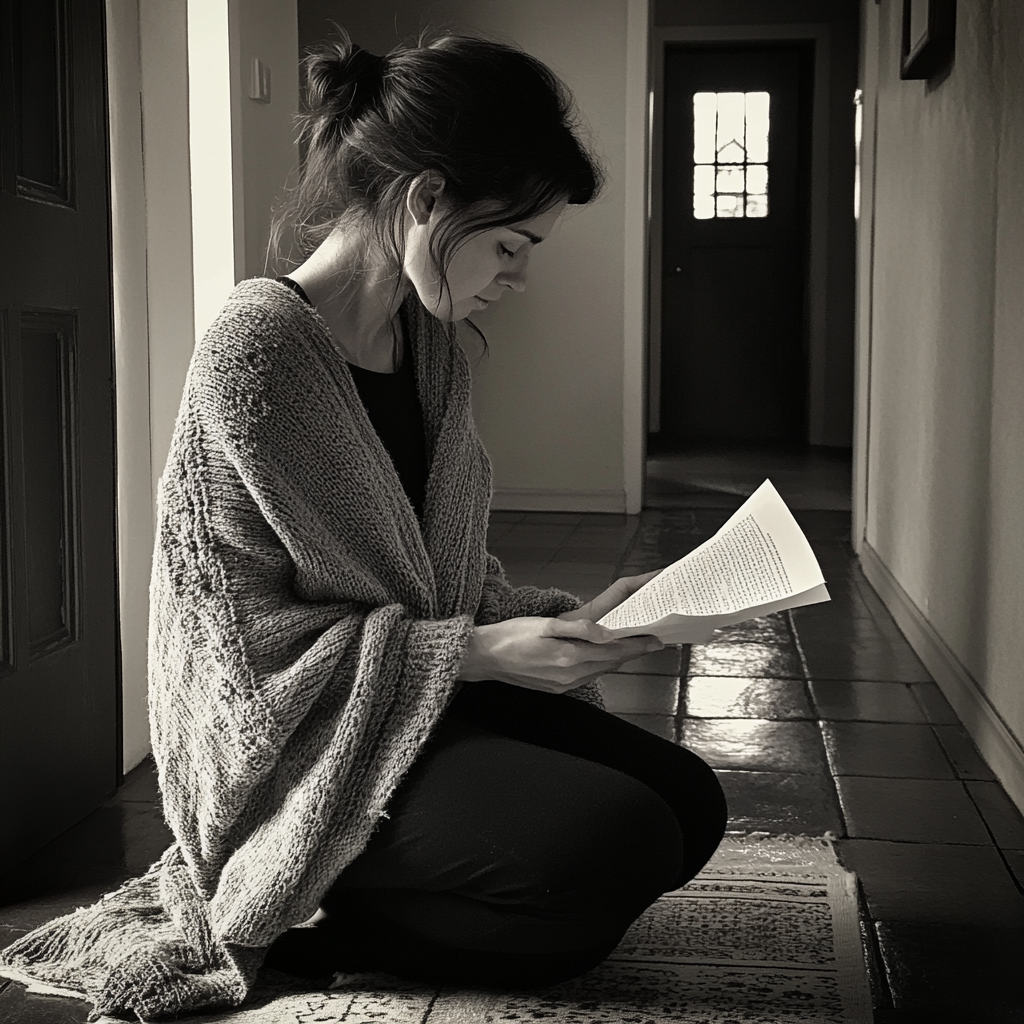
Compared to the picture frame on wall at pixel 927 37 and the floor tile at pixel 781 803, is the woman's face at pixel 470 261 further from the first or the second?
the picture frame on wall at pixel 927 37

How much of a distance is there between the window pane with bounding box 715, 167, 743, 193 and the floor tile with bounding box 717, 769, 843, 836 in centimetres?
624

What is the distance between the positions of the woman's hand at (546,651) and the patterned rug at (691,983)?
34 cm

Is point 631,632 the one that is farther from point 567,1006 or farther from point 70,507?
point 70,507

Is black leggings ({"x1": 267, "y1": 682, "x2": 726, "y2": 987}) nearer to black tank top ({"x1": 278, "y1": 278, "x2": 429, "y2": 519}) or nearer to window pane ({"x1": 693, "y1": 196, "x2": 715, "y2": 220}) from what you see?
black tank top ({"x1": 278, "y1": 278, "x2": 429, "y2": 519})

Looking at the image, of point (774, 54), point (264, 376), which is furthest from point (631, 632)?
point (774, 54)

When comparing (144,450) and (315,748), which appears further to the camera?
(144,450)

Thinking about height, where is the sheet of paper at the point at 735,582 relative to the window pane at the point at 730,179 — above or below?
below

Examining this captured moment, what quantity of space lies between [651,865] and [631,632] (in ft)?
0.83

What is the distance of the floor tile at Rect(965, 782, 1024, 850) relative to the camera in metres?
1.83

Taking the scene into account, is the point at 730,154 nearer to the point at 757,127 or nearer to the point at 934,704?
the point at 757,127

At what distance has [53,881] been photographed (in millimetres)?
1690

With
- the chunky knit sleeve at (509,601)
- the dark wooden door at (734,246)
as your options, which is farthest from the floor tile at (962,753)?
the dark wooden door at (734,246)

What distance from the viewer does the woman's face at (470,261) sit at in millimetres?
1284

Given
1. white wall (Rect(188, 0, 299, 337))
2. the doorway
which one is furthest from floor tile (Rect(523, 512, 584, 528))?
white wall (Rect(188, 0, 299, 337))
